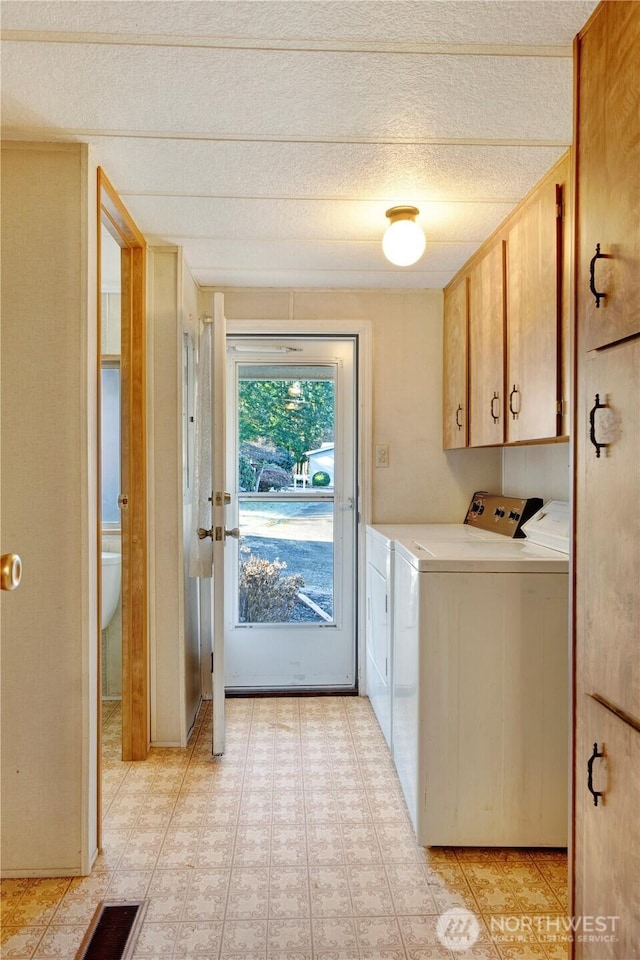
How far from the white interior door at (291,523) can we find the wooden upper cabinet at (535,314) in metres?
1.25

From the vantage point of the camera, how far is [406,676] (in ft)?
6.67

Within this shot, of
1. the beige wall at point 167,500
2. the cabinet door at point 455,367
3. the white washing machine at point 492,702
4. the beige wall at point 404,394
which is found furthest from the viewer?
the beige wall at point 404,394

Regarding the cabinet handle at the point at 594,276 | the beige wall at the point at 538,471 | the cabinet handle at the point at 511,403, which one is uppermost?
the cabinet handle at the point at 594,276

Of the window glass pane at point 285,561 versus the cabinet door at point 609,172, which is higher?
the cabinet door at point 609,172

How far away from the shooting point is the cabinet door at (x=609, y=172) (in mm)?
1046

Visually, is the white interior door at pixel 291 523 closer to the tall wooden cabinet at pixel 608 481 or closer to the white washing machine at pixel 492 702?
the white washing machine at pixel 492 702

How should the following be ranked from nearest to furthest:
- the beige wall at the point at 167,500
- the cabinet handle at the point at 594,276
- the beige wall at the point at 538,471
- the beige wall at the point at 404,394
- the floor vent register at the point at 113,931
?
the cabinet handle at the point at 594,276, the floor vent register at the point at 113,931, the beige wall at the point at 538,471, the beige wall at the point at 167,500, the beige wall at the point at 404,394

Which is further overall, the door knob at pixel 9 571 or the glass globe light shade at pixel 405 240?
the glass globe light shade at pixel 405 240

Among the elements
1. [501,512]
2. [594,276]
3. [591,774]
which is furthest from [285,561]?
[594,276]

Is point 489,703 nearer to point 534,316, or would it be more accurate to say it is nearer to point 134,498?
point 534,316

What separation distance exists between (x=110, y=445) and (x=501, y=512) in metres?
2.08

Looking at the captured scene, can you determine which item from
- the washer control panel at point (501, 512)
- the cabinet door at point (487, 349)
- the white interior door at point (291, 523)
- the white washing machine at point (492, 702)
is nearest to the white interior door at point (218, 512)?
the white interior door at point (291, 523)

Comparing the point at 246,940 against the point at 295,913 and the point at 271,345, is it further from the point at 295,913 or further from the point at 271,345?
the point at 271,345

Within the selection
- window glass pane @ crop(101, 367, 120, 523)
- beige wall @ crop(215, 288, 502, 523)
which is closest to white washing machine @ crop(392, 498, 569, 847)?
beige wall @ crop(215, 288, 502, 523)
